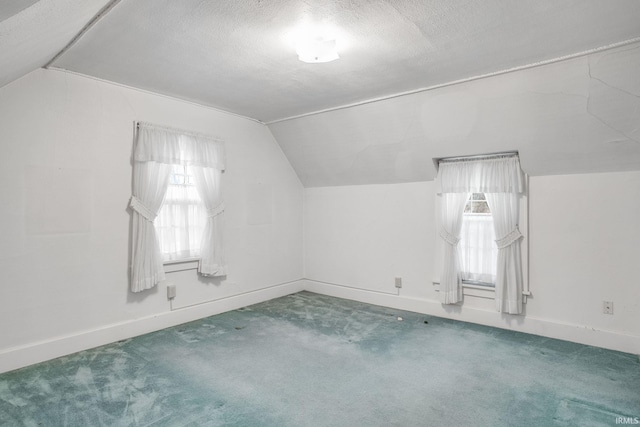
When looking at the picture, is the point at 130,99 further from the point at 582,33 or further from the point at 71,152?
the point at 582,33

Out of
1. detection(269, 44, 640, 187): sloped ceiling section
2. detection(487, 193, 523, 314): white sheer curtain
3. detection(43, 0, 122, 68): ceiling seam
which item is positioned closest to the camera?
detection(43, 0, 122, 68): ceiling seam

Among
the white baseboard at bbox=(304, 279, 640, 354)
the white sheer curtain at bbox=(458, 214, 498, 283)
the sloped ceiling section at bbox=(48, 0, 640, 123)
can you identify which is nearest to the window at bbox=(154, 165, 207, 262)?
the sloped ceiling section at bbox=(48, 0, 640, 123)

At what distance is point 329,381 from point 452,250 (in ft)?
7.04

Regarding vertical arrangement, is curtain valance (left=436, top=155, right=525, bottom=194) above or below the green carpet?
above

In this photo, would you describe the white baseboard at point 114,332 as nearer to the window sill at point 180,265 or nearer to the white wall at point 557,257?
the window sill at point 180,265

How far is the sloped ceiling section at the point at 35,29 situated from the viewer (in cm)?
138

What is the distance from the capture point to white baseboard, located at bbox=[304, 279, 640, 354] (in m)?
3.20

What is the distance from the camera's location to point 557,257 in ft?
11.5

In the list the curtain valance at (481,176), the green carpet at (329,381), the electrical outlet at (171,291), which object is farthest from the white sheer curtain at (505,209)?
the electrical outlet at (171,291)

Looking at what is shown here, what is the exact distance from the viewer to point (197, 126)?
161 inches

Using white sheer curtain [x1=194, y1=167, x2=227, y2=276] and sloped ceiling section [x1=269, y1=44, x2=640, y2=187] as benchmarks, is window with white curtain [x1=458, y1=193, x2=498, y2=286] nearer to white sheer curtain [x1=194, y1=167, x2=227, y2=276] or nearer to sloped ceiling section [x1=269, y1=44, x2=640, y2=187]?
sloped ceiling section [x1=269, y1=44, x2=640, y2=187]

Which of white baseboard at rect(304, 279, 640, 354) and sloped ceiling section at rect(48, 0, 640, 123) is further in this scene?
white baseboard at rect(304, 279, 640, 354)

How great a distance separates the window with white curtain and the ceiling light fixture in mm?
2397

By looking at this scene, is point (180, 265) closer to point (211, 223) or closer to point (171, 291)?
point (171, 291)
